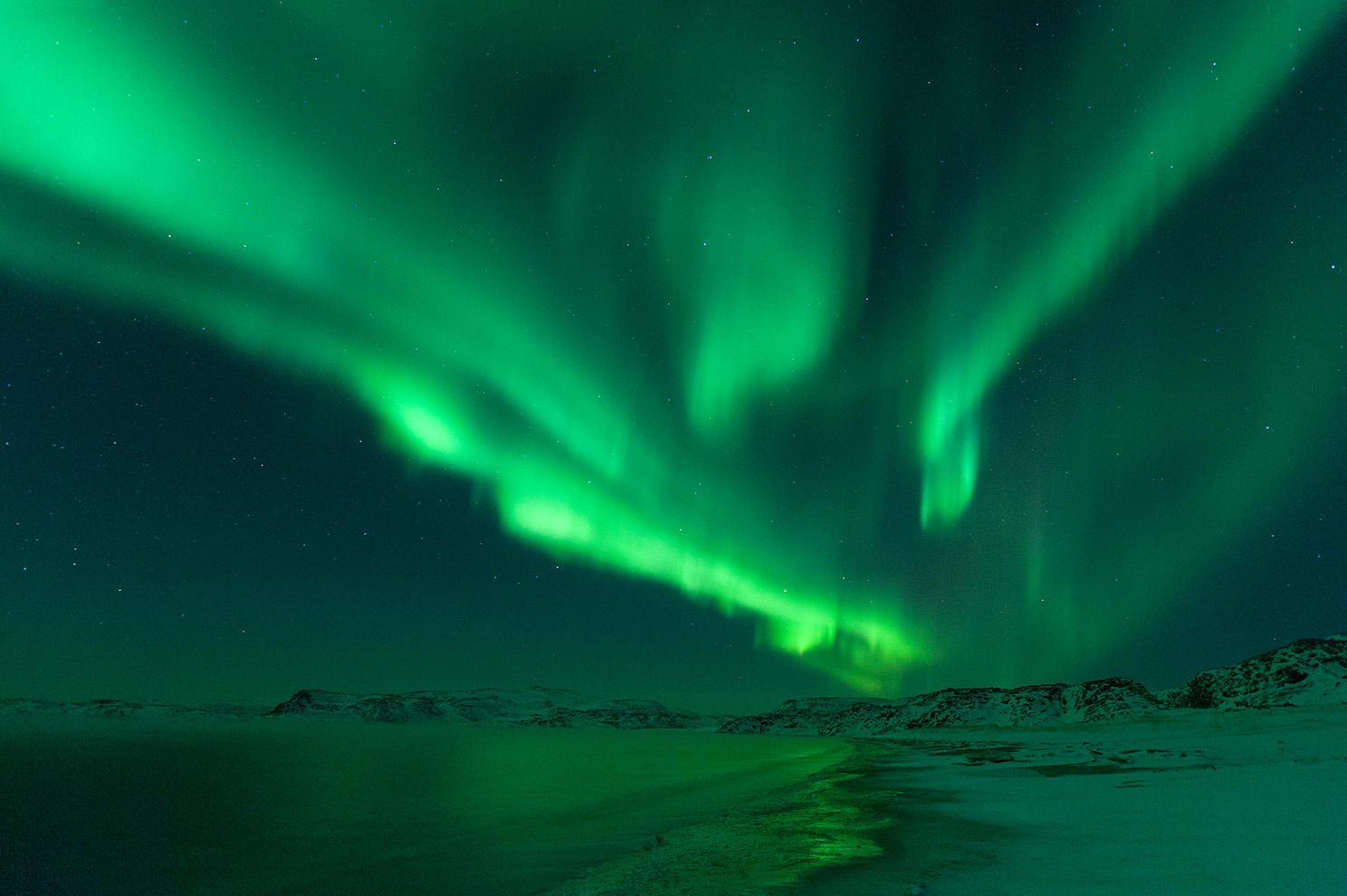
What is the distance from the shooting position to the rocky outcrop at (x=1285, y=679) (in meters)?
87.9

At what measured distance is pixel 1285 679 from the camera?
94750 millimetres

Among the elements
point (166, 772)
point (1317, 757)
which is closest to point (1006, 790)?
point (1317, 757)

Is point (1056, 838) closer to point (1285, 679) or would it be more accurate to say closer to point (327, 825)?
point (327, 825)

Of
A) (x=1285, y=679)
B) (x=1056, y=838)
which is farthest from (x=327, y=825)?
(x=1285, y=679)

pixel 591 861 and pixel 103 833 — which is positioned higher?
pixel 591 861

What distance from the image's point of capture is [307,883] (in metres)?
12.1

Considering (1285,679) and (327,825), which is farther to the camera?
(1285,679)

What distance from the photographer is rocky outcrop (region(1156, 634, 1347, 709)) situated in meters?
87.9

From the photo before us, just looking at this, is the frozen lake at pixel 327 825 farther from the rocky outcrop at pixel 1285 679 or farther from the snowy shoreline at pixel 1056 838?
the rocky outcrop at pixel 1285 679

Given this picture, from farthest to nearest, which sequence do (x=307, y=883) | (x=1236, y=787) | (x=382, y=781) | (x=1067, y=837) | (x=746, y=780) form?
(x=746, y=780) < (x=382, y=781) < (x=1236, y=787) < (x=307, y=883) < (x=1067, y=837)

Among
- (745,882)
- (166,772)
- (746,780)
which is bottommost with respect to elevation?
(166,772)

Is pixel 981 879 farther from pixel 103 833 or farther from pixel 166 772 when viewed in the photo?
pixel 166 772

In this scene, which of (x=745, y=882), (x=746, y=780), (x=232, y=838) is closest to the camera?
(x=745, y=882)

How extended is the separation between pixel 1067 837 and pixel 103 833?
837 inches
